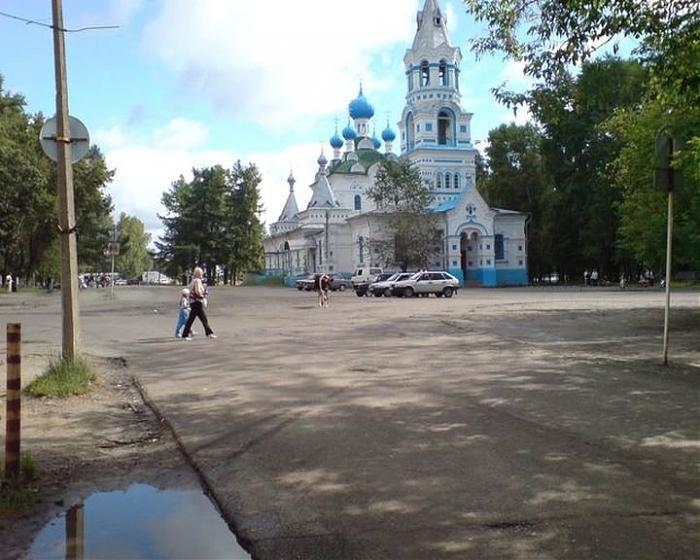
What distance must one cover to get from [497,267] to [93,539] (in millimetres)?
65073

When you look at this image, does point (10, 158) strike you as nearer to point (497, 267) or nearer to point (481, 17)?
point (481, 17)

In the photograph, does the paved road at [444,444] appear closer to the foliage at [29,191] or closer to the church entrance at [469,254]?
the foliage at [29,191]

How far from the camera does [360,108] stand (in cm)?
8962

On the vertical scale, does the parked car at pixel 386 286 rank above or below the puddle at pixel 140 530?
above

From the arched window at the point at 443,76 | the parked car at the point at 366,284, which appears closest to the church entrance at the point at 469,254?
the arched window at the point at 443,76

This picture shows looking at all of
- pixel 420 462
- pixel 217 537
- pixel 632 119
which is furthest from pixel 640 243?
pixel 217 537

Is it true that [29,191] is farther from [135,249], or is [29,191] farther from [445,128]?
[135,249]

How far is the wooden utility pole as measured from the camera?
9.16 m

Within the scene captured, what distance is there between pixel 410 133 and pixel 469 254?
1520 cm

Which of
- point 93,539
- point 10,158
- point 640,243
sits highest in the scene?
point 10,158

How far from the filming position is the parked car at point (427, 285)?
4222 centimetres

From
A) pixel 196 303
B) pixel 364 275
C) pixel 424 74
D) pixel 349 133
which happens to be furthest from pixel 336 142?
pixel 196 303

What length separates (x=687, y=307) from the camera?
24.9m

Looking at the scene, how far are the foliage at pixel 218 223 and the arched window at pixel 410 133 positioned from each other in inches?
1100
